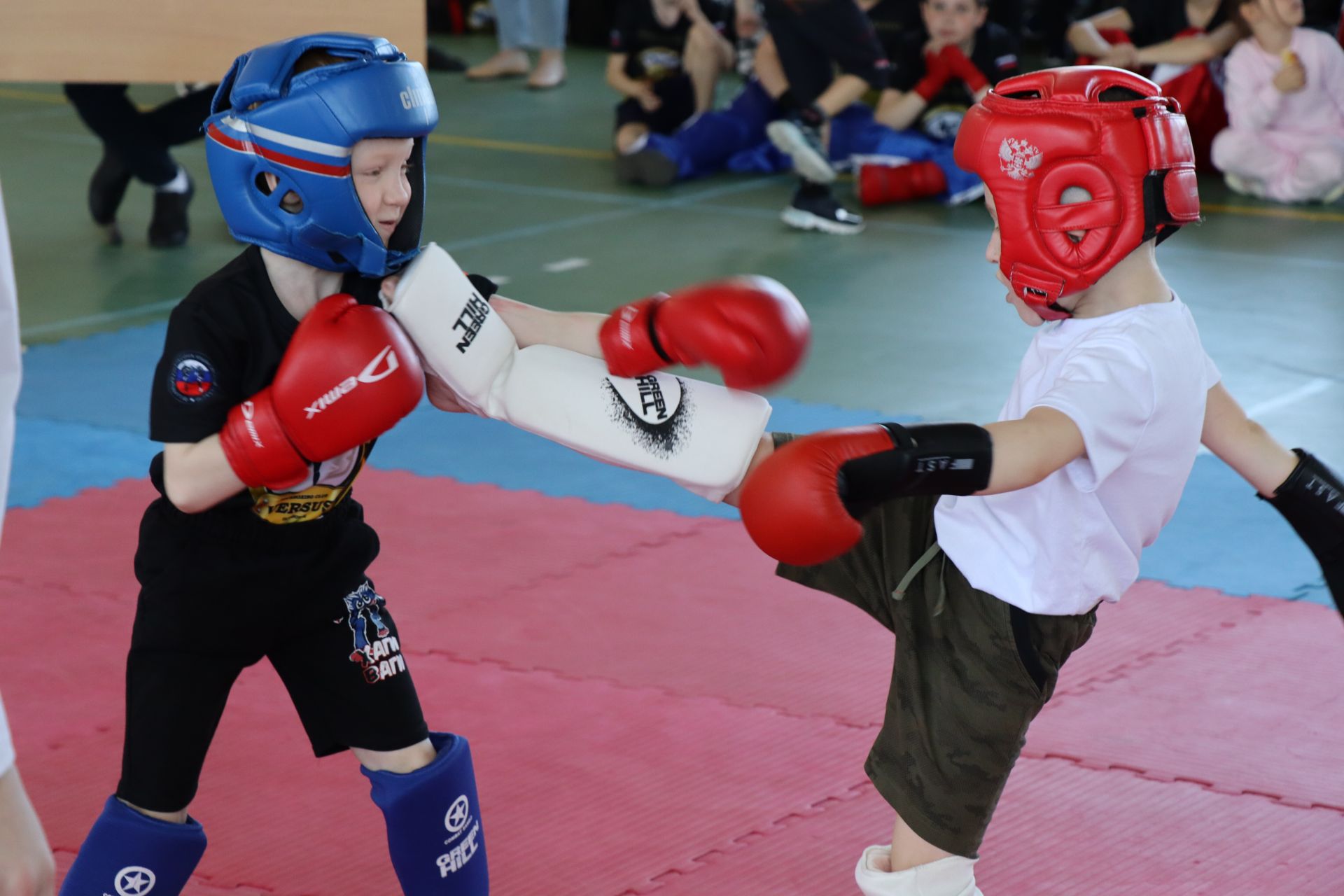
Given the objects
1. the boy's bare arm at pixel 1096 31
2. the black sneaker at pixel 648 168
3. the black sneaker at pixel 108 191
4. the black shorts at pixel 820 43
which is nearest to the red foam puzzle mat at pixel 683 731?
the black sneaker at pixel 108 191

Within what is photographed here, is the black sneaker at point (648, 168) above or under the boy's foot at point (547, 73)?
above

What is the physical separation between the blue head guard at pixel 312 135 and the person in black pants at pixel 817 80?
16.7 ft

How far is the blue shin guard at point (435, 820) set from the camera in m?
1.92

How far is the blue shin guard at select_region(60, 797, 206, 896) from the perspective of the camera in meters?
1.82

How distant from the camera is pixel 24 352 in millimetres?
4844

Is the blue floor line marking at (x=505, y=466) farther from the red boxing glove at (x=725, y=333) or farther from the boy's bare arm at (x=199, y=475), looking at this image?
the boy's bare arm at (x=199, y=475)

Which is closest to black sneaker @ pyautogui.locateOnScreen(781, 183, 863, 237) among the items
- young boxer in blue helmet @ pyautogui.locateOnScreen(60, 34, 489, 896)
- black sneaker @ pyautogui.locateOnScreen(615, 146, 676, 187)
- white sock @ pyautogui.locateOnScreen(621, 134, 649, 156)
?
black sneaker @ pyautogui.locateOnScreen(615, 146, 676, 187)

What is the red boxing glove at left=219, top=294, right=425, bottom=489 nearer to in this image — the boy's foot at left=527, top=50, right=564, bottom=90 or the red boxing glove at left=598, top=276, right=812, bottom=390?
the red boxing glove at left=598, top=276, right=812, bottom=390

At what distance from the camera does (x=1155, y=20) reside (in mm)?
8312

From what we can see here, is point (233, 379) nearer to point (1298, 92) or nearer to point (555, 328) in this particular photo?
point (555, 328)

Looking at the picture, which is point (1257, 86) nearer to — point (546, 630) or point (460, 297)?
point (546, 630)

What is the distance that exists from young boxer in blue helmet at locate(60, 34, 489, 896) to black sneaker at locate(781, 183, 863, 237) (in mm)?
5007

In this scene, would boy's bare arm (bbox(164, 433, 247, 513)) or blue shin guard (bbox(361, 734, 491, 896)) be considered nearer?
boy's bare arm (bbox(164, 433, 247, 513))

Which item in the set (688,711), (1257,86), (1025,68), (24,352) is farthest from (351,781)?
(1025,68)
